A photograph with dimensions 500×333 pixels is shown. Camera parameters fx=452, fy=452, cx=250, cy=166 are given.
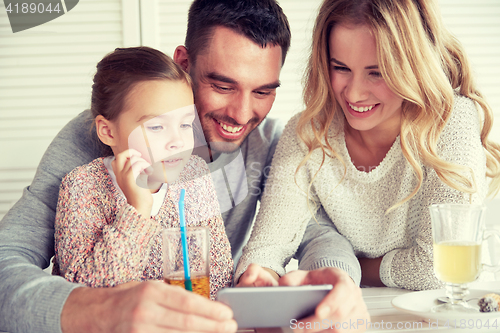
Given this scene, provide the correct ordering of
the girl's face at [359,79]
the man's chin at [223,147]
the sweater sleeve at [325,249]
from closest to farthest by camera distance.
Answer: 1. the sweater sleeve at [325,249]
2. the girl's face at [359,79]
3. the man's chin at [223,147]

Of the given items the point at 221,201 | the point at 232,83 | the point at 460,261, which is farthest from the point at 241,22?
the point at 460,261

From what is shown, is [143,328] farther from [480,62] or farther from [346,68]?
[480,62]

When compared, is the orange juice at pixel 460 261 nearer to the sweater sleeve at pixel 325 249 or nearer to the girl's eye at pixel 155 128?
the sweater sleeve at pixel 325 249

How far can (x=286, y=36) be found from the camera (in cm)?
152

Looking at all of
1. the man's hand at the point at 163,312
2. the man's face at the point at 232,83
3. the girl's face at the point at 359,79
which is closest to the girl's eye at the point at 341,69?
the girl's face at the point at 359,79

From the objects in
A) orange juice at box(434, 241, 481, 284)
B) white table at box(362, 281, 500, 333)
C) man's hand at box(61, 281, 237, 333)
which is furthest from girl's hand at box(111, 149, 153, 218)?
orange juice at box(434, 241, 481, 284)

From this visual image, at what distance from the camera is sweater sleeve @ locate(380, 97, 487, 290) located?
3.87 ft

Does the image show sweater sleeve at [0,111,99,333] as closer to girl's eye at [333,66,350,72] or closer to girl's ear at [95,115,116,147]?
girl's ear at [95,115,116,147]

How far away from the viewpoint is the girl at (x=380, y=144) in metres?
1.23

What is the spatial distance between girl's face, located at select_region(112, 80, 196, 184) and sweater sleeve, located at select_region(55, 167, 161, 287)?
15cm

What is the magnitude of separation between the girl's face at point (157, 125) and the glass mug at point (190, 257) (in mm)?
345

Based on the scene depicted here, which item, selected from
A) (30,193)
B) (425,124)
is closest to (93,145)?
(30,193)

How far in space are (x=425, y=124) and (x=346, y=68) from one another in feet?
0.92

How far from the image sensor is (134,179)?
3.58 ft
